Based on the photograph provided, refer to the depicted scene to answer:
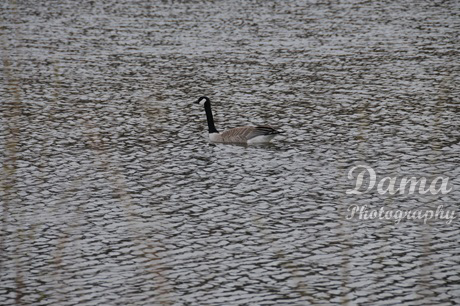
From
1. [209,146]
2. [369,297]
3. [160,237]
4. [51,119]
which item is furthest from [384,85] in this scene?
[369,297]

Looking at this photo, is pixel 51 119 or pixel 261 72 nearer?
pixel 51 119

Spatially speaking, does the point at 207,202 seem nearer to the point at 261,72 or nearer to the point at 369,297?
the point at 369,297

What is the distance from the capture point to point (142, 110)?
26625 millimetres

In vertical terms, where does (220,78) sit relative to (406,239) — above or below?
above

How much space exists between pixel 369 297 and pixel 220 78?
61.6 feet
